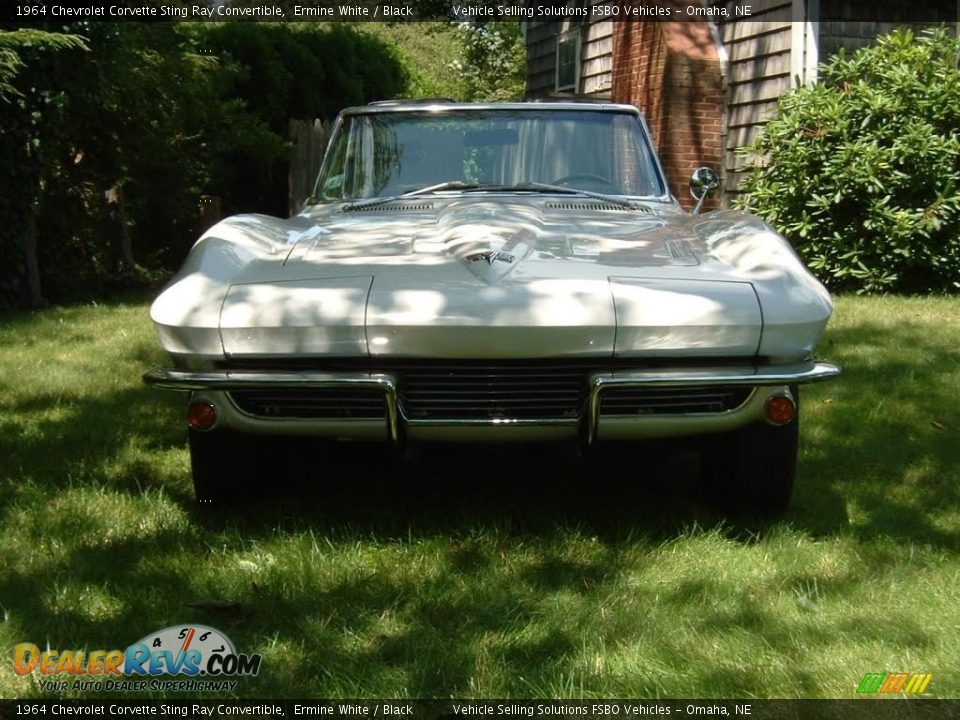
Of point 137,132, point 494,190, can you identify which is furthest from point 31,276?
point 494,190

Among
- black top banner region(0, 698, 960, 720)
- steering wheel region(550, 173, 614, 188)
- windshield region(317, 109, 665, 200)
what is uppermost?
windshield region(317, 109, 665, 200)

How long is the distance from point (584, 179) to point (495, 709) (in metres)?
2.93

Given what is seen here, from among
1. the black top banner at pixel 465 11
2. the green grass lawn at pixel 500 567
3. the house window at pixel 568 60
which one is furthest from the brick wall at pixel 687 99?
the green grass lawn at pixel 500 567

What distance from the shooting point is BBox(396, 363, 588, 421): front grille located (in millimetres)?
3316

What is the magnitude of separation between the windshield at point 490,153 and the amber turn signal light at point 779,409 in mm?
1682

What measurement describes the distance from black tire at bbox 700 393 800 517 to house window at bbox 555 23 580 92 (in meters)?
12.1

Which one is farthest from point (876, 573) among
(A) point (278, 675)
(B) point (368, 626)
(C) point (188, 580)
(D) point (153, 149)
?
(D) point (153, 149)

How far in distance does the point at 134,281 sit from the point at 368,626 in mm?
9202

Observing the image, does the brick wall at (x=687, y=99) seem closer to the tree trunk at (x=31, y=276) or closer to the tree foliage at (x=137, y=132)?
the tree foliage at (x=137, y=132)

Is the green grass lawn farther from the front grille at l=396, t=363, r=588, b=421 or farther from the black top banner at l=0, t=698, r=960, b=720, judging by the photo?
the front grille at l=396, t=363, r=588, b=421

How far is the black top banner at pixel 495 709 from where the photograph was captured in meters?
2.45

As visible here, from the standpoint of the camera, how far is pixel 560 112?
5.12 meters

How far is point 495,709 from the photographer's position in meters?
2.50

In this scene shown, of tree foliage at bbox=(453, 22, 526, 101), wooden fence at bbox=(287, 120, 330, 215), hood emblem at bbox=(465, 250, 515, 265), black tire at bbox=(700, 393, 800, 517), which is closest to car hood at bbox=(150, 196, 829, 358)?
hood emblem at bbox=(465, 250, 515, 265)
